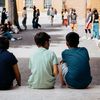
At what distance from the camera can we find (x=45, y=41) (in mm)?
8836

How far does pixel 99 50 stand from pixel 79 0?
1583 inches

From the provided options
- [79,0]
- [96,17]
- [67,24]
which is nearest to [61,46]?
[96,17]

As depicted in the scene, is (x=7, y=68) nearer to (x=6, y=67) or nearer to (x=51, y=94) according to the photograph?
(x=6, y=67)

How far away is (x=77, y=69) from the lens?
8750 mm

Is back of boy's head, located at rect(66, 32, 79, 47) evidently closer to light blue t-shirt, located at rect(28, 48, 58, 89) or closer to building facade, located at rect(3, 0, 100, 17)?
light blue t-shirt, located at rect(28, 48, 58, 89)

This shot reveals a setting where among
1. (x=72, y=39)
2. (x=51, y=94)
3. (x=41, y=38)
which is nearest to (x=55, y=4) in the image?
(x=72, y=39)

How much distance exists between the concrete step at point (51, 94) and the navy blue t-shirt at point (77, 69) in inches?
8.7

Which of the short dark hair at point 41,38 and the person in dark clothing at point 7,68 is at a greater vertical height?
the short dark hair at point 41,38

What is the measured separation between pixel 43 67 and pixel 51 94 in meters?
0.74

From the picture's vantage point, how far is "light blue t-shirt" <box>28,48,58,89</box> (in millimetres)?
8703

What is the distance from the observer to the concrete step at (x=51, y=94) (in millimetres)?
7996

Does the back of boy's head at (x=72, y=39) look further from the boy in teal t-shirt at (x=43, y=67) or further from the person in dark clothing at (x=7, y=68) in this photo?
the person in dark clothing at (x=7, y=68)

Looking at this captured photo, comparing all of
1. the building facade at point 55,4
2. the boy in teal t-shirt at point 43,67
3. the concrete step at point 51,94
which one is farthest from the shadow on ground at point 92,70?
the building facade at point 55,4

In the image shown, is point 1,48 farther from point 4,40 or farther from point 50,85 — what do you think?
point 50,85
